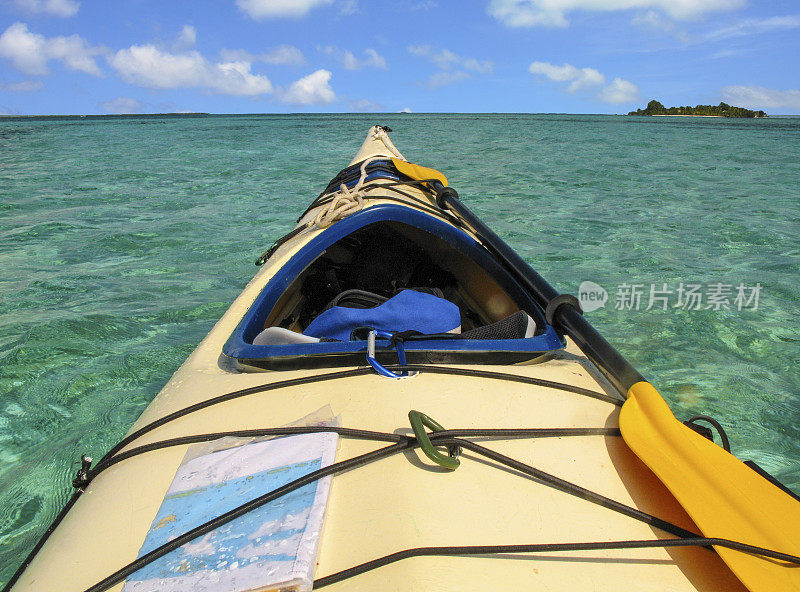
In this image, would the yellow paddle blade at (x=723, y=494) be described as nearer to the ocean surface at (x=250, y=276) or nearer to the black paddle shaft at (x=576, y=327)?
the black paddle shaft at (x=576, y=327)

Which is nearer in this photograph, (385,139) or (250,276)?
(250,276)

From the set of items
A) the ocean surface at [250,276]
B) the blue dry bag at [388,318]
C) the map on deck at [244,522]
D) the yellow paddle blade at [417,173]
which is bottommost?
the ocean surface at [250,276]

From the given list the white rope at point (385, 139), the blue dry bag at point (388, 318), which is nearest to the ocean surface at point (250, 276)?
the blue dry bag at point (388, 318)

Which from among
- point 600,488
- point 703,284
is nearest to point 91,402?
point 600,488

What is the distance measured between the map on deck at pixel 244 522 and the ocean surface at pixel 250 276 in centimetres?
116

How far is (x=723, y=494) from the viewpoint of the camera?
3.11 feet

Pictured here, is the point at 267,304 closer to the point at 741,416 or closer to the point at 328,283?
the point at 328,283

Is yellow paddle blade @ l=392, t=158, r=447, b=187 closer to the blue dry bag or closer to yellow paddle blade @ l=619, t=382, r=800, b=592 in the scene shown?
the blue dry bag

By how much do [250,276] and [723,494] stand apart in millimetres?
3965

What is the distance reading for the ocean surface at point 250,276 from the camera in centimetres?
241

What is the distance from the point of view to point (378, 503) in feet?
3.23

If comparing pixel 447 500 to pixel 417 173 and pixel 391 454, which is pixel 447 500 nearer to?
pixel 391 454

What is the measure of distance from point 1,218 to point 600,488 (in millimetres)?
7613

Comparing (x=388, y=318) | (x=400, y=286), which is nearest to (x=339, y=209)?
(x=400, y=286)
